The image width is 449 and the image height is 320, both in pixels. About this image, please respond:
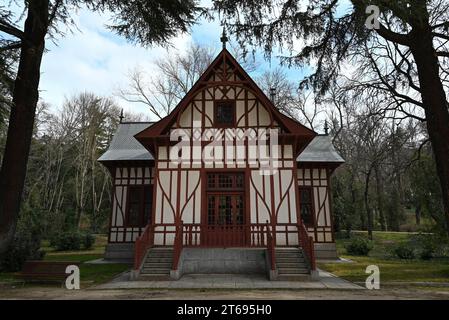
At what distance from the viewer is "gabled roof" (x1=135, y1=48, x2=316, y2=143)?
13617 millimetres

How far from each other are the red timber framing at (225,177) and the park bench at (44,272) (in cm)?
369

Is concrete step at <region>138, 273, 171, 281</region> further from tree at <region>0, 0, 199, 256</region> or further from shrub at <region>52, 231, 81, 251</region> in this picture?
shrub at <region>52, 231, 81, 251</region>

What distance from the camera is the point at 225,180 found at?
45.7ft

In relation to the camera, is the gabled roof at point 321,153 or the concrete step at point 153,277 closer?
the concrete step at point 153,277

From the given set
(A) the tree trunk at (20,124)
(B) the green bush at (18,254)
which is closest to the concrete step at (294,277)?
(A) the tree trunk at (20,124)

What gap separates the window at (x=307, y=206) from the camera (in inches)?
689

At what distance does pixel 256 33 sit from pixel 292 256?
8.22m

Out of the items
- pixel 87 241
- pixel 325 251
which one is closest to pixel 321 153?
pixel 325 251

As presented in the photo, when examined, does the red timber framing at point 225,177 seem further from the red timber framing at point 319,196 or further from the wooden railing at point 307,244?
the red timber framing at point 319,196

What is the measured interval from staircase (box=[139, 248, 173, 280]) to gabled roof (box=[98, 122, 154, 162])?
20.9 ft

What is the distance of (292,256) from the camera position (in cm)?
1179

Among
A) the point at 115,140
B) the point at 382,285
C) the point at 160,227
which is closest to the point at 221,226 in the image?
the point at 160,227

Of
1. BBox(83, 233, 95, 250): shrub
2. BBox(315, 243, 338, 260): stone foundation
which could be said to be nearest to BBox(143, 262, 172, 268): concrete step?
BBox(315, 243, 338, 260): stone foundation

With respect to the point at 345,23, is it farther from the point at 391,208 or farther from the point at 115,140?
the point at 391,208
